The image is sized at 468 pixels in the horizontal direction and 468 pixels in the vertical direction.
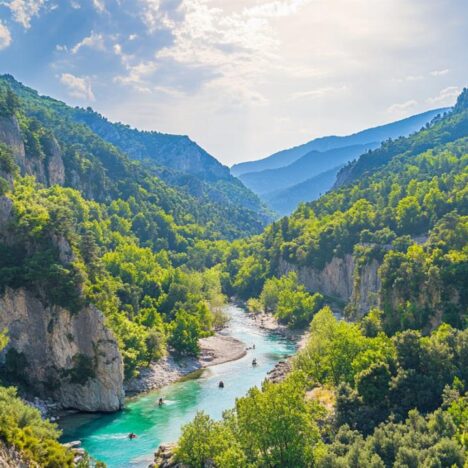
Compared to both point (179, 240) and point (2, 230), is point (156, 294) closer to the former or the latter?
point (2, 230)

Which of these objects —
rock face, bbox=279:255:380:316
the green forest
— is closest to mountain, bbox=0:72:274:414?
the green forest

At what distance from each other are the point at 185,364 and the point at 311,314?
3995 cm

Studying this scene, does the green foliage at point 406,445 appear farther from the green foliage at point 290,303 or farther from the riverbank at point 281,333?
the green foliage at point 290,303

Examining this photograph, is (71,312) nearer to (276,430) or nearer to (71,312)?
(71,312)

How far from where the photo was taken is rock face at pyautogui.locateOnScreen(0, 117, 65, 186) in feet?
354

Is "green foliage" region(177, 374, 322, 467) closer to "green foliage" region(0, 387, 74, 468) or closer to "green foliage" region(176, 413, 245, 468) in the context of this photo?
"green foliage" region(176, 413, 245, 468)

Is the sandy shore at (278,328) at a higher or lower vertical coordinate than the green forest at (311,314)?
lower

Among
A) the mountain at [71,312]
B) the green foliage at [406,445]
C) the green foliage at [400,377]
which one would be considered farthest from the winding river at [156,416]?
the green foliage at [406,445]

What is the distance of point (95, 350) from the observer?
62.9 metres


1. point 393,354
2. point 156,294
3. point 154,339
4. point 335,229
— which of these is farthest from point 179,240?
point 393,354

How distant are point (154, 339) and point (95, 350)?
15690mm

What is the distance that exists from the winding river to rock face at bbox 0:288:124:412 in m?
2.78

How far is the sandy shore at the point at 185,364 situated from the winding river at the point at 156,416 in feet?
5.27

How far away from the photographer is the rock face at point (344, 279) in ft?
Answer: 348
